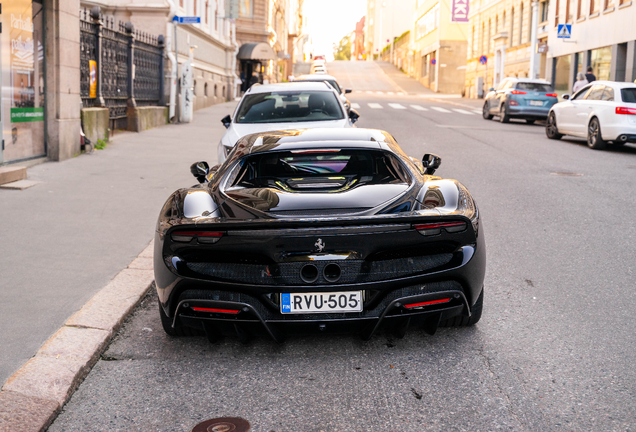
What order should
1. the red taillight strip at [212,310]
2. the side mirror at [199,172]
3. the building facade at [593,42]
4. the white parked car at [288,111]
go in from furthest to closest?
the building facade at [593,42], the white parked car at [288,111], the side mirror at [199,172], the red taillight strip at [212,310]

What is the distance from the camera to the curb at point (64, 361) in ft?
10.7

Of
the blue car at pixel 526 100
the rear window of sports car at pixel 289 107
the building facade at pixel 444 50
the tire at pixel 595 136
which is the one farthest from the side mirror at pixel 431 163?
the building facade at pixel 444 50

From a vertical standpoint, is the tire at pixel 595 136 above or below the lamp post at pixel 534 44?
below

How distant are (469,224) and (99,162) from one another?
30.8 feet

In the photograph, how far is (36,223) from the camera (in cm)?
724

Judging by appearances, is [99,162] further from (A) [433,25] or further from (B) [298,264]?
(A) [433,25]

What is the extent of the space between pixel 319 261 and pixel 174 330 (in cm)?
117

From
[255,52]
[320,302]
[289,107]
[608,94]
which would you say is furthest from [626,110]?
[255,52]

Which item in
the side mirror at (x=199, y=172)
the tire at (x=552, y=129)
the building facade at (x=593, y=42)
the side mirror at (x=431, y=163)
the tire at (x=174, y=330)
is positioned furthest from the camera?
the building facade at (x=593, y=42)

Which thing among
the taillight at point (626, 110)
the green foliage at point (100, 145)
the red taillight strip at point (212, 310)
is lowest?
the red taillight strip at point (212, 310)

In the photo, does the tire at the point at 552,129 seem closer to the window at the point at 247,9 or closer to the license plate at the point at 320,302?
the license plate at the point at 320,302

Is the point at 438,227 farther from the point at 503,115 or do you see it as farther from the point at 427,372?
the point at 503,115

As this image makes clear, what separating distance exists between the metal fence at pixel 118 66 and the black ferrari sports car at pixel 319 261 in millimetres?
11467

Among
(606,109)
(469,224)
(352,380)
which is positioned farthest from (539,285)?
(606,109)
